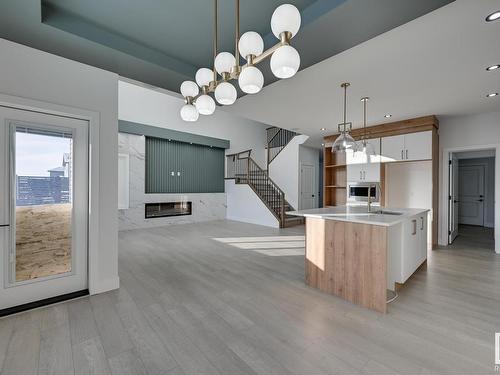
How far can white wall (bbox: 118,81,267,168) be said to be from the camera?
7.23 metres

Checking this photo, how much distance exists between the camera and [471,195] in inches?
319

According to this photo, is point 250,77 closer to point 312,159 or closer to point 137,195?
point 137,195

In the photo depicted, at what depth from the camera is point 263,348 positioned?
1.84 metres

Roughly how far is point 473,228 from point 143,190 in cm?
1067

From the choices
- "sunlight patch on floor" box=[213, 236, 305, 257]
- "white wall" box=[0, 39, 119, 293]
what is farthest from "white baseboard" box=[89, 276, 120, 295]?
"sunlight patch on floor" box=[213, 236, 305, 257]

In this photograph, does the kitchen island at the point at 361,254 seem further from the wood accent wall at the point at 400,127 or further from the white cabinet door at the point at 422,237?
the wood accent wall at the point at 400,127

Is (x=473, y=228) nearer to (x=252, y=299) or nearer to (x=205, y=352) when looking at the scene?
(x=252, y=299)

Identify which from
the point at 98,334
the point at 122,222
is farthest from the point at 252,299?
the point at 122,222

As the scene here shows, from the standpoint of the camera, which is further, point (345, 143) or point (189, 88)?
point (345, 143)

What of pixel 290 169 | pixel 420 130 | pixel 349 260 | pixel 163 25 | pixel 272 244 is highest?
pixel 163 25

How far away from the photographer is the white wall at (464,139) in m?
4.77

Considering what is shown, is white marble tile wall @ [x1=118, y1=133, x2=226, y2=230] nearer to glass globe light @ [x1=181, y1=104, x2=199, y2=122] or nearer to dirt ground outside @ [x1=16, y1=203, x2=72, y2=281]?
dirt ground outside @ [x1=16, y1=203, x2=72, y2=281]

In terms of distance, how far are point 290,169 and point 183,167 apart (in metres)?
4.04

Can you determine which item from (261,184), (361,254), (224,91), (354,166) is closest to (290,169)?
(261,184)
